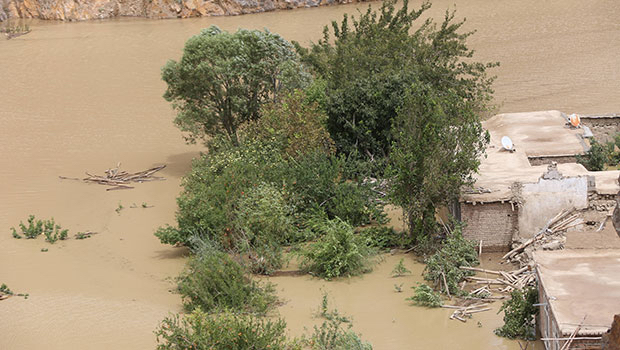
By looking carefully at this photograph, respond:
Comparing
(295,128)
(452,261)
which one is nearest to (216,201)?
(295,128)

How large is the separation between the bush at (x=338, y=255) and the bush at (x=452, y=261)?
1.16 metres

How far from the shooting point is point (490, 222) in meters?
14.5

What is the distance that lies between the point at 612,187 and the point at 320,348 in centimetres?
636

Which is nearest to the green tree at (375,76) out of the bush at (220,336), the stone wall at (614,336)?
the bush at (220,336)

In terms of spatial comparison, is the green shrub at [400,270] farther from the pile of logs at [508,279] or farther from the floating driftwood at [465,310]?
the floating driftwood at [465,310]

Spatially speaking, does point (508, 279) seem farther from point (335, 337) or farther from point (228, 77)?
point (228, 77)

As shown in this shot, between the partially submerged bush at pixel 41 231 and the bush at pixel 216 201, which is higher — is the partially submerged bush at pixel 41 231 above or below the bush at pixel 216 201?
below

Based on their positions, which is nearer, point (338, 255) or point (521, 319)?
point (521, 319)

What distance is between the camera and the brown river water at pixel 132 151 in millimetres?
12422

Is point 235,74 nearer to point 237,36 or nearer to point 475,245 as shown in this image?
point 237,36

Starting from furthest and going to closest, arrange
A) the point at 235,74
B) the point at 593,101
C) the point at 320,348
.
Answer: the point at 593,101 → the point at 235,74 → the point at 320,348

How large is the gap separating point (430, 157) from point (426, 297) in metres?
2.86

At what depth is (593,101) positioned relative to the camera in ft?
79.7

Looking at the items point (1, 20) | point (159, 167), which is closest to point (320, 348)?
point (159, 167)
